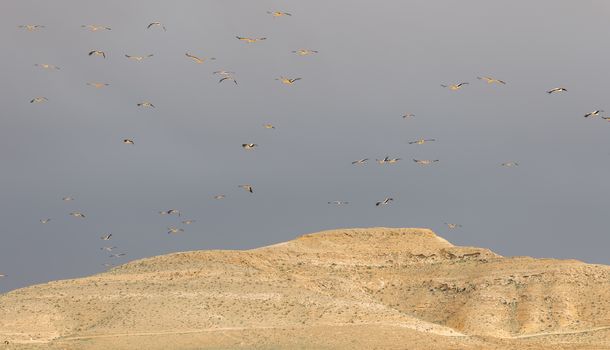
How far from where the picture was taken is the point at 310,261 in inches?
3602

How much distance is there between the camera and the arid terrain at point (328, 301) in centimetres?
6297

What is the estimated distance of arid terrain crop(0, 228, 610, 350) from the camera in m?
63.0

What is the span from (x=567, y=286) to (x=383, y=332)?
27442mm

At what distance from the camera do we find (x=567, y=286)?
83.5 meters

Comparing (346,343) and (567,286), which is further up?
(346,343)

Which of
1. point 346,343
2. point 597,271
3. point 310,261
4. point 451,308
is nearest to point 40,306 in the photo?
point 346,343

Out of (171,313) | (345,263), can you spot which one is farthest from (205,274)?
(345,263)

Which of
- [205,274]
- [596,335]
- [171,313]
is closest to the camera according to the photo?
[171,313]

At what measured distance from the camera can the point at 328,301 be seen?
71.5 metres

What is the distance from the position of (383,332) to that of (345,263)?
1158 inches

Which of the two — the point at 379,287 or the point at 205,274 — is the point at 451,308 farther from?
the point at 205,274

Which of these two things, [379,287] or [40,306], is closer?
[40,306]

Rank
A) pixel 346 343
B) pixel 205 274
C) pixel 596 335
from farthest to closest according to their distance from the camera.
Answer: pixel 205 274
pixel 596 335
pixel 346 343

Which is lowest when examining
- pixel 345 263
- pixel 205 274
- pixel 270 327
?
pixel 345 263
